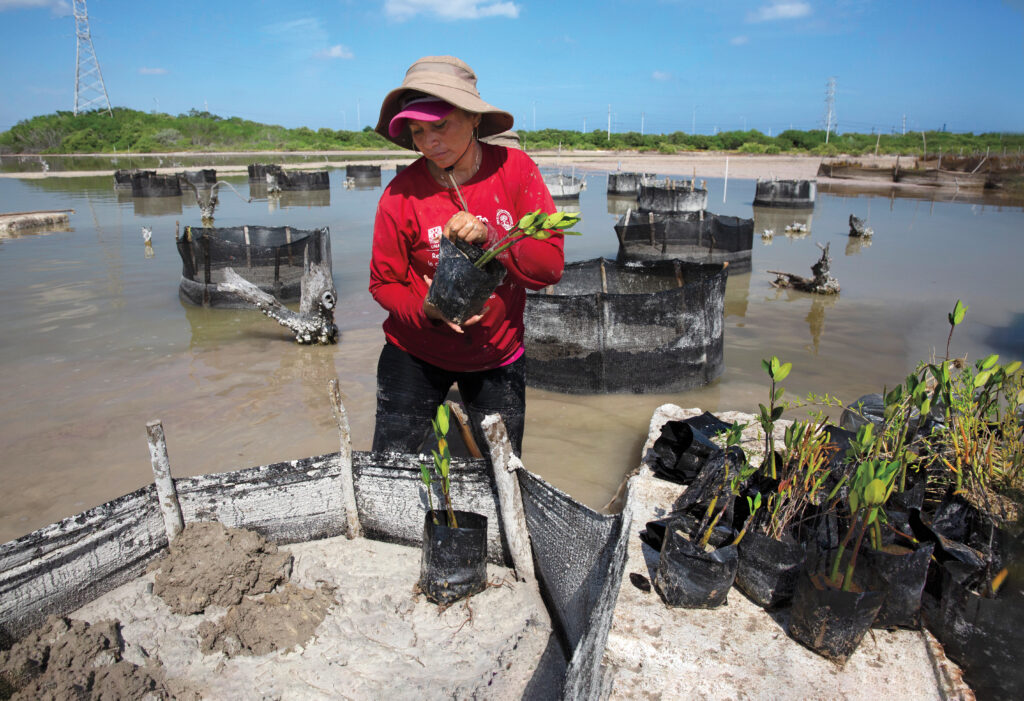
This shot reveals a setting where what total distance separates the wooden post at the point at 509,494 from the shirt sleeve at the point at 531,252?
57 cm

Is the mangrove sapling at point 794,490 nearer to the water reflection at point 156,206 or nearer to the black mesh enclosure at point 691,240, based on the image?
the black mesh enclosure at point 691,240

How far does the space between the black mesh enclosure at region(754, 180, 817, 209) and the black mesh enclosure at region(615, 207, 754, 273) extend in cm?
1034

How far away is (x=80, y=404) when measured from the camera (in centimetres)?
539

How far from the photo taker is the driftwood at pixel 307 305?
276 inches

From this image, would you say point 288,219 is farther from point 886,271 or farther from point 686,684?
point 686,684

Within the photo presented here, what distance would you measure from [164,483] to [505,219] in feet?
5.73

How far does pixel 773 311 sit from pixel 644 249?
2.88 metres

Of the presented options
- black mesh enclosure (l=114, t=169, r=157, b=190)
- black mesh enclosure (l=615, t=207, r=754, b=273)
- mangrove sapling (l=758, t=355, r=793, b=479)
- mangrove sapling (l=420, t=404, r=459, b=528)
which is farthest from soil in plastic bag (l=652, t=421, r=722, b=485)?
black mesh enclosure (l=114, t=169, r=157, b=190)

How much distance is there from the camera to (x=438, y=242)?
2.17 m

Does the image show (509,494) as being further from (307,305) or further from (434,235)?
(307,305)

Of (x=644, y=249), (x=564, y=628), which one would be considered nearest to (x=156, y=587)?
(x=564, y=628)

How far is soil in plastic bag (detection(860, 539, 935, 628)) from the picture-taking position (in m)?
1.94

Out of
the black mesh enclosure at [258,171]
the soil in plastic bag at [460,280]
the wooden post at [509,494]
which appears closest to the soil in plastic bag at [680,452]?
the wooden post at [509,494]

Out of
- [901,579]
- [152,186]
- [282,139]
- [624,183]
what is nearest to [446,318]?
[901,579]
